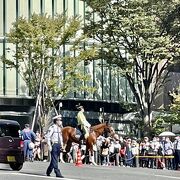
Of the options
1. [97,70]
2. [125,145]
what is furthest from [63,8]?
[125,145]

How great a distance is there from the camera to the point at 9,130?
2338 centimetres

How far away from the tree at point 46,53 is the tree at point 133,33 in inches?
67.4

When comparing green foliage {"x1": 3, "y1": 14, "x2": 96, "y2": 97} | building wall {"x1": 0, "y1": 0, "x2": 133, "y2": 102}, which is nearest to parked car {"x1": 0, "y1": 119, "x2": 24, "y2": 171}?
green foliage {"x1": 3, "y1": 14, "x2": 96, "y2": 97}

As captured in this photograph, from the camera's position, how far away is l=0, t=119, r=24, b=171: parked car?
2295 centimetres

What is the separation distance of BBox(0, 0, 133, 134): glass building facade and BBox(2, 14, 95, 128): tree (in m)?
10.9

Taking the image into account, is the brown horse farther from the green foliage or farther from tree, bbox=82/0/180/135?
the green foliage

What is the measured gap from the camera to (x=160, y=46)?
42.0 meters

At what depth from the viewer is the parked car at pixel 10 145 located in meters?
23.0

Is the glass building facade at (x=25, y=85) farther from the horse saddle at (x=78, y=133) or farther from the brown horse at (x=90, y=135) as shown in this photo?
the horse saddle at (x=78, y=133)

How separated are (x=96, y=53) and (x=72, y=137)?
1267 cm

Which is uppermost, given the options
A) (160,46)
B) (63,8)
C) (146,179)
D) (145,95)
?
(63,8)

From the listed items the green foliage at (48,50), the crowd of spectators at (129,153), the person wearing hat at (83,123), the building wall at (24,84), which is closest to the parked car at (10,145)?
the person wearing hat at (83,123)

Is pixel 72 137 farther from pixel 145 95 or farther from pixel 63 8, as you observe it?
pixel 63 8

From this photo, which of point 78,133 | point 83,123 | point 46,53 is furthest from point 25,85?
point 83,123
